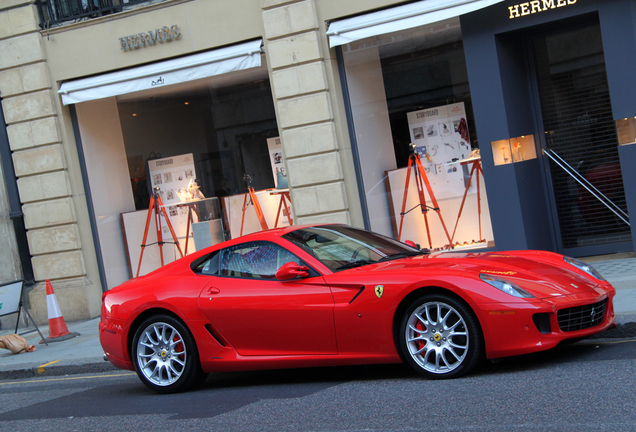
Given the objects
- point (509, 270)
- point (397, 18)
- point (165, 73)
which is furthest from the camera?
point (165, 73)

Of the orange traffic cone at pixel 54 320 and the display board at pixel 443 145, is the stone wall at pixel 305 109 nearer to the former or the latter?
the display board at pixel 443 145

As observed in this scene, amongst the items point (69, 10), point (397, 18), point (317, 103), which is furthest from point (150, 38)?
point (397, 18)

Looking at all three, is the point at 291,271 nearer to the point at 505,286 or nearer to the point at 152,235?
the point at 505,286

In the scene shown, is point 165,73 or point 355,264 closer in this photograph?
point 355,264

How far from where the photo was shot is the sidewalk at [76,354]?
8.07 m

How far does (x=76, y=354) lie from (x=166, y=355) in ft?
10.6

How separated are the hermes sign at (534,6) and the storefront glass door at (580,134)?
70cm

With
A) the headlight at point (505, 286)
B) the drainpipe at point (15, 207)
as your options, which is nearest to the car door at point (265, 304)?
the headlight at point (505, 286)

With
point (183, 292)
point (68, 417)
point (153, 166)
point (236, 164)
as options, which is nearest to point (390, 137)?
point (236, 164)

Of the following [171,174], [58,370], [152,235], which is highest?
[171,174]

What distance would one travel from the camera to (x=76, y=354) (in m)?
9.16

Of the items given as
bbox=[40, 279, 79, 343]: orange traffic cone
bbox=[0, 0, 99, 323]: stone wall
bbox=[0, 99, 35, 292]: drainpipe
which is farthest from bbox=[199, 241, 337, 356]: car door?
bbox=[0, 99, 35, 292]: drainpipe

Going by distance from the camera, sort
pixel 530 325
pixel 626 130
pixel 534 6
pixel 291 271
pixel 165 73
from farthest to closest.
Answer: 1. pixel 165 73
2. pixel 534 6
3. pixel 626 130
4. pixel 291 271
5. pixel 530 325

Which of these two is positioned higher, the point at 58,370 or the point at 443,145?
the point at 443,145
